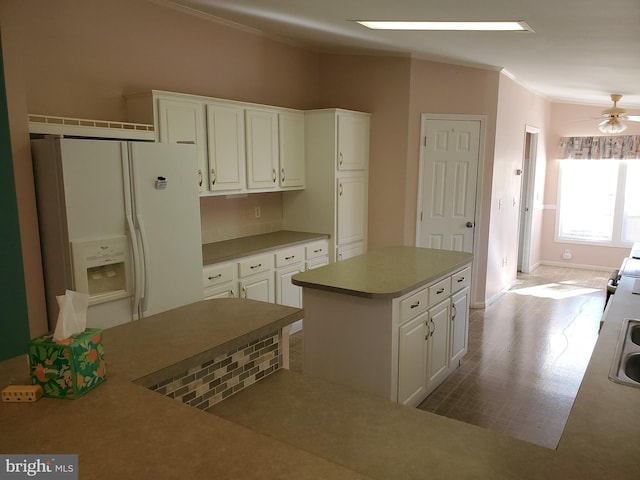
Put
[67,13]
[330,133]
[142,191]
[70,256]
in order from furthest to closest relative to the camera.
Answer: [330,133]
[67,13]
[142,191]
[70,256]

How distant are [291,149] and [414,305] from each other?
2393 millimetres

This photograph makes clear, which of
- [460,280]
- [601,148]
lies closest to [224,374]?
[460,280]

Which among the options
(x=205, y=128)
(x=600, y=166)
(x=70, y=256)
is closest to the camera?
(x=70, y=256)

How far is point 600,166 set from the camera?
296 inches

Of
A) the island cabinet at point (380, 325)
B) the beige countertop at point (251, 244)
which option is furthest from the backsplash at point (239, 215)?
the island cabinet at point (380, 325)

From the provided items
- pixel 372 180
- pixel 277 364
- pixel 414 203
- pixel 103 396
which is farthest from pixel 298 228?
pixel 103 396

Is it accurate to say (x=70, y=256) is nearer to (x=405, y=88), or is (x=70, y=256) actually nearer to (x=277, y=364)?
(x=277, y=364)

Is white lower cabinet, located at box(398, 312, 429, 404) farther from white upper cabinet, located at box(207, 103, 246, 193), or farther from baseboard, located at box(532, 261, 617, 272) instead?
baseboard, located at box(532, 261, 617, 272)

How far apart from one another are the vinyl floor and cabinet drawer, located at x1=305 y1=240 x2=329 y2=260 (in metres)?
0.80

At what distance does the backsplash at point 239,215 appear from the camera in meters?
4.27

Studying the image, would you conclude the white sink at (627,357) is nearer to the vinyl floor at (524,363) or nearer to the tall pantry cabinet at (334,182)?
the vinyl floor at (524,363)

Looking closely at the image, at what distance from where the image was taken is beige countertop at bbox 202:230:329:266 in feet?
12.4

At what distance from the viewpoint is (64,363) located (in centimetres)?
115

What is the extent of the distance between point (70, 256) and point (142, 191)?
0.56 metres
